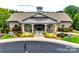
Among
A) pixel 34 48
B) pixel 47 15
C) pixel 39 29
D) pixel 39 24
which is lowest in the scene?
pixel 34 48

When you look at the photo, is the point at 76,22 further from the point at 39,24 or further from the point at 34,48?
the point at 34,48

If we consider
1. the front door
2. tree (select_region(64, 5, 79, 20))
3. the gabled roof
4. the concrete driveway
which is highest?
tree (select_region(64, 5, 79, 20))

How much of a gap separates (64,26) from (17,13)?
1.14 meters

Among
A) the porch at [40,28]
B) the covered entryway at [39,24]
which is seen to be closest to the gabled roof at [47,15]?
the covered entryway at [39,24]

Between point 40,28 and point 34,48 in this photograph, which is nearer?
point 34,48

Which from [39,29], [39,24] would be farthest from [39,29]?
[39,24]

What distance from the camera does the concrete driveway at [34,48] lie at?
531 centimetres

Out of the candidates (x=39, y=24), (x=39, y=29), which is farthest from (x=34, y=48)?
(x=39, y=24)

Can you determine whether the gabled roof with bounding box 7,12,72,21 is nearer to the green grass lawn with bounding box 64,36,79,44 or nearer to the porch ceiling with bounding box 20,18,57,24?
the porch ceiling with bounding box 20,18,57,24

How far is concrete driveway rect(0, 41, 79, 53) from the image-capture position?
531 centimetres

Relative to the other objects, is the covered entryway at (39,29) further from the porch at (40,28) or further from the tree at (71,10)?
the tree at (71,10)

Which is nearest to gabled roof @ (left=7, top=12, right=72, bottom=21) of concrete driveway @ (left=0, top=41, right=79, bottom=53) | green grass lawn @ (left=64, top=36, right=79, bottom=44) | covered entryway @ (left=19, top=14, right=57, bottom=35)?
covered entryway @ (left=19, top=14, right=57, bottom=35)

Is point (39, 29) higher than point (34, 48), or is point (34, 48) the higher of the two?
point (39, 29)

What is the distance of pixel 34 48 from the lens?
5.34 m
